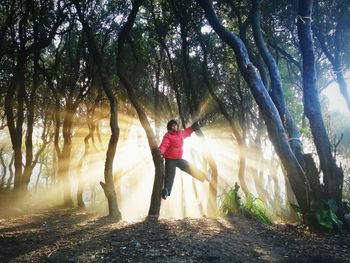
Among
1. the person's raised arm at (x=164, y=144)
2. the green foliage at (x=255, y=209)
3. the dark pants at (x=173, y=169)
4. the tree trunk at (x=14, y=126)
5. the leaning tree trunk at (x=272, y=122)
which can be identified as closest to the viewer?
the leaning tree trunk at (x=272, y=122)

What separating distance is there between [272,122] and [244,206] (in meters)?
2.98

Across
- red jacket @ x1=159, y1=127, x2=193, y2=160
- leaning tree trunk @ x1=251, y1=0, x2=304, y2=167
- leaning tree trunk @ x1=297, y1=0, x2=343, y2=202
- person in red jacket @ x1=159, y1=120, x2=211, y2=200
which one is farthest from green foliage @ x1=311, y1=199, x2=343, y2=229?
red jacket @ x1=159, y1=127, x2=193, y2=160

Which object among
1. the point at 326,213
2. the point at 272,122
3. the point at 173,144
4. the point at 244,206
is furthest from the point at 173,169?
the point at 326,213

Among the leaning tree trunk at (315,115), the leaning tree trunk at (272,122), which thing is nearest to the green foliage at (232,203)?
the leaning tree trunk at (272,122)

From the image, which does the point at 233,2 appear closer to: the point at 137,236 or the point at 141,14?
the point at 141,14

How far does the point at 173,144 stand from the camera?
9.84m

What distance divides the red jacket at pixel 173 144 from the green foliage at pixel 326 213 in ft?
12.7

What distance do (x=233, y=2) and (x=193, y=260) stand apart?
11958 mm

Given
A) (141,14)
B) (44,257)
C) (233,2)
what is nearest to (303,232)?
(44,257)

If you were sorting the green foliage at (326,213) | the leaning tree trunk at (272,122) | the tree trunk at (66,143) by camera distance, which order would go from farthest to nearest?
1. the tree trunk at (66,143)
2. the leaning tree trunk at (272,122)
3. the green foliage at (326,213)

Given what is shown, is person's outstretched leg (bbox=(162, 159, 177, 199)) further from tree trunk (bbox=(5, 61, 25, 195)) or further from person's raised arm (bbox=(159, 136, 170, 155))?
tree trunk (bbox=(5, 61, 25, 195))

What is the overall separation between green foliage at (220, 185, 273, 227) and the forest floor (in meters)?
0.98

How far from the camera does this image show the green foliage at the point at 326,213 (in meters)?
7.07

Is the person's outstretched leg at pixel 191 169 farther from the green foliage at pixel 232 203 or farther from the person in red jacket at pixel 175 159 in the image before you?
the green foliage at pixel 232 203
